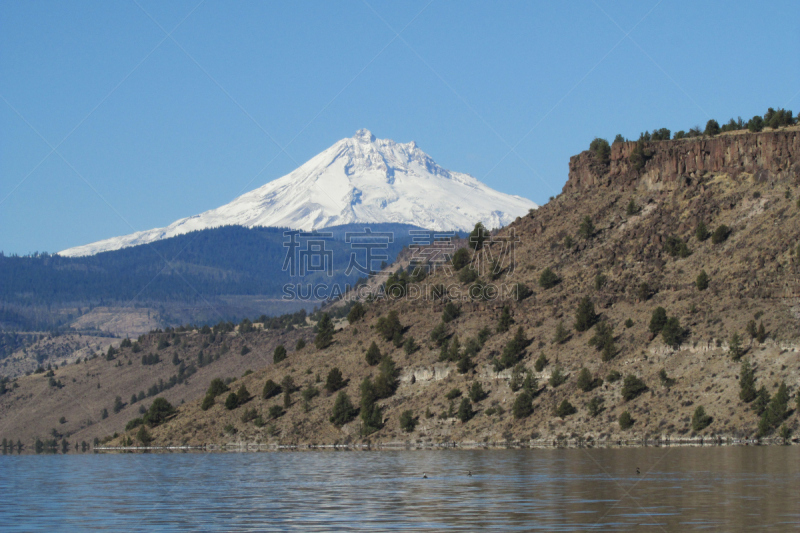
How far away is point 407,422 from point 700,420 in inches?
1500

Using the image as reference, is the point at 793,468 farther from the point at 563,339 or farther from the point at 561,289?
the point at 561,289

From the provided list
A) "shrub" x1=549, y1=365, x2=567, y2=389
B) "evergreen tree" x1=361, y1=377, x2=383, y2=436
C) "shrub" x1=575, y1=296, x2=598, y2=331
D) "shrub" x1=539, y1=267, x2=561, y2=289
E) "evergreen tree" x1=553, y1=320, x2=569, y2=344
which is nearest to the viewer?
"shrub" x1=549, y1=365, x2=567, y2=389

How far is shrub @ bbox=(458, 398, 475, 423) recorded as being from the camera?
121 meters

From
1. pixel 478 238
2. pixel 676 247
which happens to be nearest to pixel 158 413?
pixel 478 238

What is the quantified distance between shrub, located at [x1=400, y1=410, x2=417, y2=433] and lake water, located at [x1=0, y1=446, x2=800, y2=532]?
35.3 metres

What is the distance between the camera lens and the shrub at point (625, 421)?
107375 millimetres

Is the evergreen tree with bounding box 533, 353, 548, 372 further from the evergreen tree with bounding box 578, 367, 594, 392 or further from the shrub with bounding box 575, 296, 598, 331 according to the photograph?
the evergreen tree with bounding box 578, 367, 594, 392

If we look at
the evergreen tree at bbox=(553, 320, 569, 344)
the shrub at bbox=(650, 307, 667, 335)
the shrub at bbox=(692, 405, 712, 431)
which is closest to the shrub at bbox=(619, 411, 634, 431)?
the shrub at bbox=(692, 405, 712, 431)

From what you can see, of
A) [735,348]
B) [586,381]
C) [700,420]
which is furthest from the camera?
[586,381]

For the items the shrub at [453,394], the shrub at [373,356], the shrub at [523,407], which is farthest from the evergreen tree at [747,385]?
the shrub at [373,356]

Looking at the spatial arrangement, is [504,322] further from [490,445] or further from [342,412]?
[342,412]

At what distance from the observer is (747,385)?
335ft

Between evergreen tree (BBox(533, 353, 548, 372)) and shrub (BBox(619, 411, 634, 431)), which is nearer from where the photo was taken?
shrub (BBox(619, 411, 634, 431))

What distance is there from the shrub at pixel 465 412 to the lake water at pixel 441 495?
3293 centimetres
